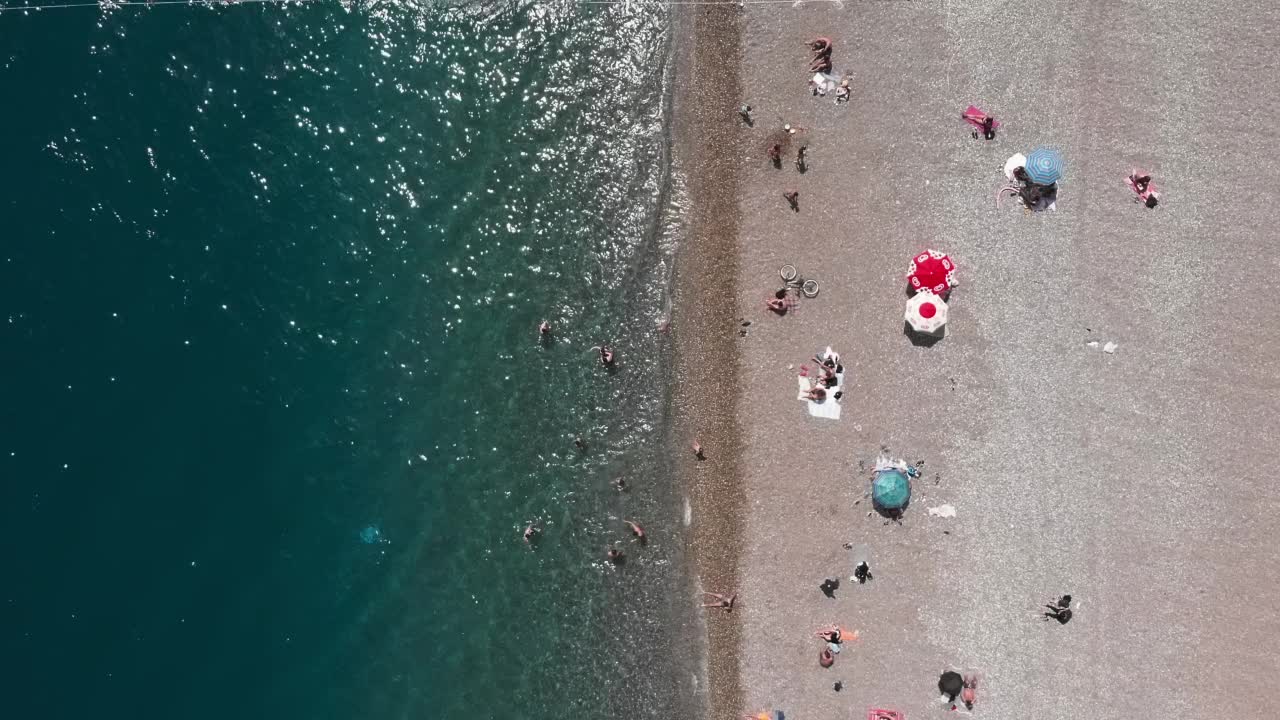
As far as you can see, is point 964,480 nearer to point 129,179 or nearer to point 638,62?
point 638,62

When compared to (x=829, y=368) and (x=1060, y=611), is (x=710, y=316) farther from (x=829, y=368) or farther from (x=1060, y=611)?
(x=1060, y=611)

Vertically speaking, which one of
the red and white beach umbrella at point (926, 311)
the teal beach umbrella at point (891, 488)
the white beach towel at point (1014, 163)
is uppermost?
the white beach towel at point (1014, 163)

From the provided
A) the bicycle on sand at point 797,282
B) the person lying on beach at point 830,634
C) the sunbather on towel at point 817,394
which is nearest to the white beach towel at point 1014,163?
the bicycle on sand at point 797,282

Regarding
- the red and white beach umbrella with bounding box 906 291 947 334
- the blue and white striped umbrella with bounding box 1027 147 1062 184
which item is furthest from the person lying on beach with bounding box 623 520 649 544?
the blue and white striped umbrella with bounding box 1027 147 1062 184

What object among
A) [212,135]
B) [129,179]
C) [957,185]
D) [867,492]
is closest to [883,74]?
[957,185]

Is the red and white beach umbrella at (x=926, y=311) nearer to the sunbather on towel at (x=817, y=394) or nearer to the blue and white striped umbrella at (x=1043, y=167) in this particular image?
the sunbather on towel at (x=817, y=394)

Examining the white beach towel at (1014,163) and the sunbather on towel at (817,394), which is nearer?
the white beach towel at (1014,163)

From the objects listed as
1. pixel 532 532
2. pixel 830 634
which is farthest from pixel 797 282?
pixel 532 532
